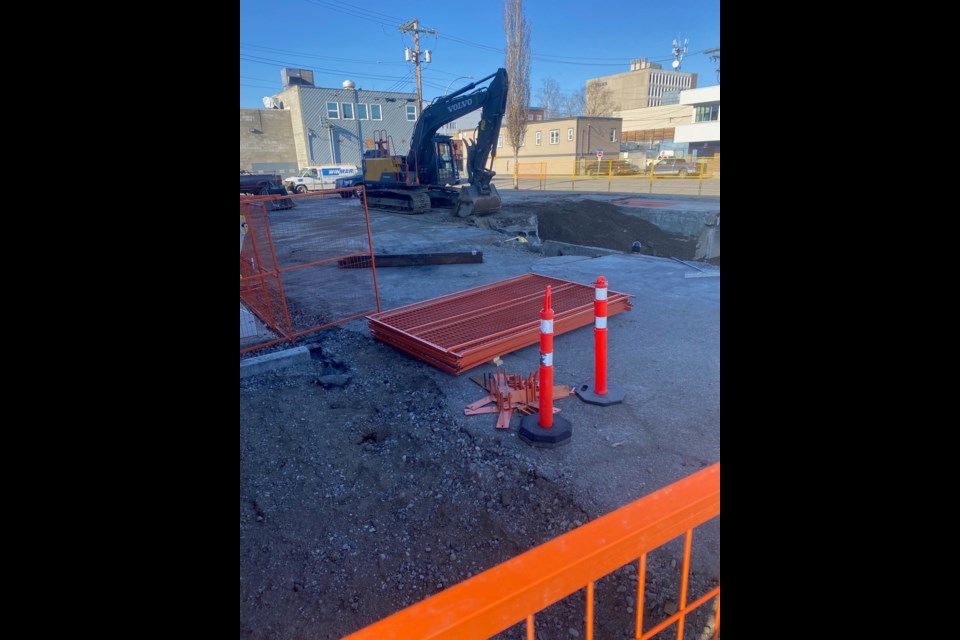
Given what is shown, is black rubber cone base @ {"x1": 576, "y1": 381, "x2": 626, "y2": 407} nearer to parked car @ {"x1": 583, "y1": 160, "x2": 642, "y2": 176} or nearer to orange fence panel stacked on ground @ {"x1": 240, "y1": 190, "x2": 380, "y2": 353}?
orange fence panel stacked on ground @ {"x1": 240, "y1": 190, "x2": 380, "y2": 353}

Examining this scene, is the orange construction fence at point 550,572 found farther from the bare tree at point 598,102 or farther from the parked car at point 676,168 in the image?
the bare tree at point 598,102

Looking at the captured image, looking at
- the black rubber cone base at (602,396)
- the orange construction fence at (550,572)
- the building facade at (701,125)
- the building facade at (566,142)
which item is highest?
the building facade at (701,125)

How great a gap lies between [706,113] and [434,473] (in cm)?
6380

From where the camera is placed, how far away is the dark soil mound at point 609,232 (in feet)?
55.6

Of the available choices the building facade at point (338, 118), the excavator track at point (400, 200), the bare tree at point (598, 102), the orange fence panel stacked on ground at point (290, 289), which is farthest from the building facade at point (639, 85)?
the orange fence panel stacked on ground at point (290, 289)

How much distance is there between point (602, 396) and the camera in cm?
493

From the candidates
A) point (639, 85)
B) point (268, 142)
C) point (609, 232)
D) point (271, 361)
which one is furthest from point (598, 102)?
point (271, 361)

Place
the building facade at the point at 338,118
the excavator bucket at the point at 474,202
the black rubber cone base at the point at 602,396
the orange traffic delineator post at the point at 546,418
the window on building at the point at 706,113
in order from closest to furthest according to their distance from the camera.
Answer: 1. the orange traffic delineator post at the point at 546,418
2. the black rubber cone base at the point at 602,396
3. the excavator bucket at the point at 474,202
4. the building facade at the point at 338,118
5. the window on building at the point at 706,113

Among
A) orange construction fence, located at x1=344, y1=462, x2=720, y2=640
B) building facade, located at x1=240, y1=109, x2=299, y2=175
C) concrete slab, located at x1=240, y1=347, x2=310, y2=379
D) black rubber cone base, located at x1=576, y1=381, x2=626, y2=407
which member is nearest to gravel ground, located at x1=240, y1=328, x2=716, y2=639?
concrete slab, located at x1=240, y1=347, x2=310, y2=379

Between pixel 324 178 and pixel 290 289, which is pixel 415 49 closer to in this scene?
pixel 324 178

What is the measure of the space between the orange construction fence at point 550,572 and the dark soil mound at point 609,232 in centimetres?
1555
